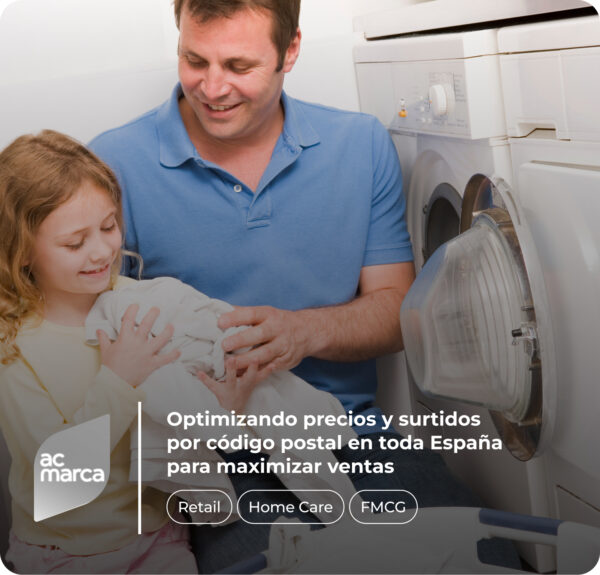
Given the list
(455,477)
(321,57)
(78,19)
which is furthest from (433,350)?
(78,19)

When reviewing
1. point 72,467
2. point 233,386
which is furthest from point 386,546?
point 72,467

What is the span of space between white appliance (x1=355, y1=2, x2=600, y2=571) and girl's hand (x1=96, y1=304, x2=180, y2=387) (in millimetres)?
268

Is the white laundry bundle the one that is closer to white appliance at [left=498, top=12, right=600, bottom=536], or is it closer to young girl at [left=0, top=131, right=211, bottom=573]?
young girl at [left=0, top=131, right=211, bottom=573]

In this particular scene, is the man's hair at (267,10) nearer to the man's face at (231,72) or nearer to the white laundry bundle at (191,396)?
the man's face at (231,72)

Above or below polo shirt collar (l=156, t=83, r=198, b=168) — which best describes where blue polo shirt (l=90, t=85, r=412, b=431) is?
below

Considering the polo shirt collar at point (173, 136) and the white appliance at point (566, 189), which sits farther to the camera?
the polo shirt collar at point (173, 136)

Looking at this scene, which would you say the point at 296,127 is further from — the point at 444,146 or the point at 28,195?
the point at 28,195

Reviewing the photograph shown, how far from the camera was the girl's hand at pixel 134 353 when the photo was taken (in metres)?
0.80

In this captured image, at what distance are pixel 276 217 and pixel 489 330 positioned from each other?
0.25 meters

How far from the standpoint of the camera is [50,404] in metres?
0.81

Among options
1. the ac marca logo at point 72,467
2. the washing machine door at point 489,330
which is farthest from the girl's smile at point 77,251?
the washing machine door at point 489,330

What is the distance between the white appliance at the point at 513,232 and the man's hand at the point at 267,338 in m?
0.12

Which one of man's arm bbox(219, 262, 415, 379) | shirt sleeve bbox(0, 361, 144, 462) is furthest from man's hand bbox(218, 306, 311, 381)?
shirt sleeve bbox(0, 361, 144, 462)

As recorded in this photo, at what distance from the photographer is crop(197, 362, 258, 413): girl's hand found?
2.70ft
